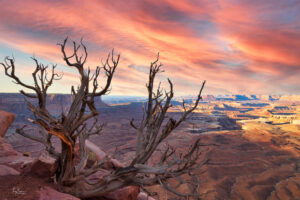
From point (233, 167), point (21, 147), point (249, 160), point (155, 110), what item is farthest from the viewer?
point (21, 147)

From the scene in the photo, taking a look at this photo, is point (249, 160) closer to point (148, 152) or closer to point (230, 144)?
point (230, 144)

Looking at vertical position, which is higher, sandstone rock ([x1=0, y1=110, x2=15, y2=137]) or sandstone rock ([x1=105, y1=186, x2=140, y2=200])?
sandstone rock ([x1=0, y1=110, x2=15, y2=137])

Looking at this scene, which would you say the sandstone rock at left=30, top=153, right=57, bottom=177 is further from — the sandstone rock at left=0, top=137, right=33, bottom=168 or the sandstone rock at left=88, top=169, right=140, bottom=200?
the sandstone rock at left=0, top=137, right=33, bottom=168

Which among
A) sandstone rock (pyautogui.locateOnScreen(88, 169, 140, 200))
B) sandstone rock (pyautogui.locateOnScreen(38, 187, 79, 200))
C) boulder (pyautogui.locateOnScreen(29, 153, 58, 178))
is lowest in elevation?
sandstone rock (pyautogui.locateOnScreen(88, 169, 140, 200))

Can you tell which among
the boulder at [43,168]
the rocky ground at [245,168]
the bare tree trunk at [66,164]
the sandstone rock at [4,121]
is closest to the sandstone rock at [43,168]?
the boulder at [43,168]

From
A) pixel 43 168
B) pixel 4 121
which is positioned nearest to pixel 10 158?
pixel 43 168

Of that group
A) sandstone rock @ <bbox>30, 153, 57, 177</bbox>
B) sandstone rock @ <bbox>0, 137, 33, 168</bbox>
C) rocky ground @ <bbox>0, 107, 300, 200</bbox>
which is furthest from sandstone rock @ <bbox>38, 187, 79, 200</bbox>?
sandstone rock @ <bbox>0, 137, 33, 168</bbox>

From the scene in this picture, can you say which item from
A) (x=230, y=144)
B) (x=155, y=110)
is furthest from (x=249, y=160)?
(x=155, y=110)

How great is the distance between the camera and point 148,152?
5.19 m

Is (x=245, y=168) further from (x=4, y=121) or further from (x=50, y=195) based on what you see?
(x=4, y=121)

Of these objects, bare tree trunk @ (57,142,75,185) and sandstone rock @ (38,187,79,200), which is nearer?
sandstone rock @ (38,187,79,200)

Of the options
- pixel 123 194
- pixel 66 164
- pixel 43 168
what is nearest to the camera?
pixel 66 164

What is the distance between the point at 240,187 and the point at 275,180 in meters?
5.55

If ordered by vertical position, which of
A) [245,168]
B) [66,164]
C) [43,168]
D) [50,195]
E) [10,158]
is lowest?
[245,168]
